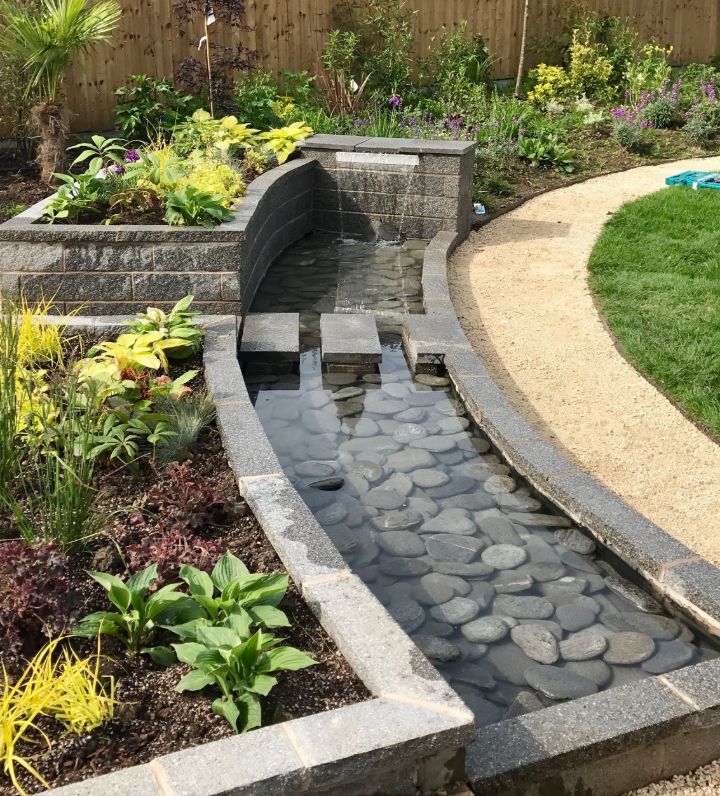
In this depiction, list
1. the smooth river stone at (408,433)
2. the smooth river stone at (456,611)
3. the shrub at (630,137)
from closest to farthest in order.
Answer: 1. the smooth river stone at (456,611)
2. the smooth river stone at (408,433)
3. the shrub at (630,137)

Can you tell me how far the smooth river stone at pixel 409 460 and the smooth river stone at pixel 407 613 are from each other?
997 millimetres

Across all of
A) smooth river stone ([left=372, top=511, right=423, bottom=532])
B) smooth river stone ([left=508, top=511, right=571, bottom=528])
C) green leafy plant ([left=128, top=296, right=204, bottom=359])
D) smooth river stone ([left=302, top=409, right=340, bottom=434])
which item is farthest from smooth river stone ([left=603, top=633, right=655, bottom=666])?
green leafy plant ([left=128, top=296, right=204, bottom=359])

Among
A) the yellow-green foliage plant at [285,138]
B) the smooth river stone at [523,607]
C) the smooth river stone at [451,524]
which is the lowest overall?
the smooth river stone at [523,607]

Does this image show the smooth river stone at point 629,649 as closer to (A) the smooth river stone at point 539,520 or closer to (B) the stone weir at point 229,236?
(A) the smooth river stone at point 539,520

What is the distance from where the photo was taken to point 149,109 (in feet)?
30.6

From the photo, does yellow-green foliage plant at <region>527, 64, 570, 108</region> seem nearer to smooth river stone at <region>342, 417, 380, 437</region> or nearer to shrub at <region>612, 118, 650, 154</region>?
shrub at <region>612, 118, 650, 154</region>

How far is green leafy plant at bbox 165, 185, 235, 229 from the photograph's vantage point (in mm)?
5605

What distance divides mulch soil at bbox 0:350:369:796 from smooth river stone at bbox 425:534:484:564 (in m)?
0.77

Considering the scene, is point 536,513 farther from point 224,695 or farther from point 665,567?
point 224,695

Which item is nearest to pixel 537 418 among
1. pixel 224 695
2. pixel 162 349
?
pixel 162 349

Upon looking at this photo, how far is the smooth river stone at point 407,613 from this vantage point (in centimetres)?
323

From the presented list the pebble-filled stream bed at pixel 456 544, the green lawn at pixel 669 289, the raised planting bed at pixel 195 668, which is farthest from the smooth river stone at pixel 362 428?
the green lawn at pixel 669 289


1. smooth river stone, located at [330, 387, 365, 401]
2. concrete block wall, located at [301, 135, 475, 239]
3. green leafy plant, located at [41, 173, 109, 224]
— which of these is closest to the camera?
smooth river stone, located at [330, 387, 365, 401]

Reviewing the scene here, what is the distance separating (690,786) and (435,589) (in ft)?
3.72
